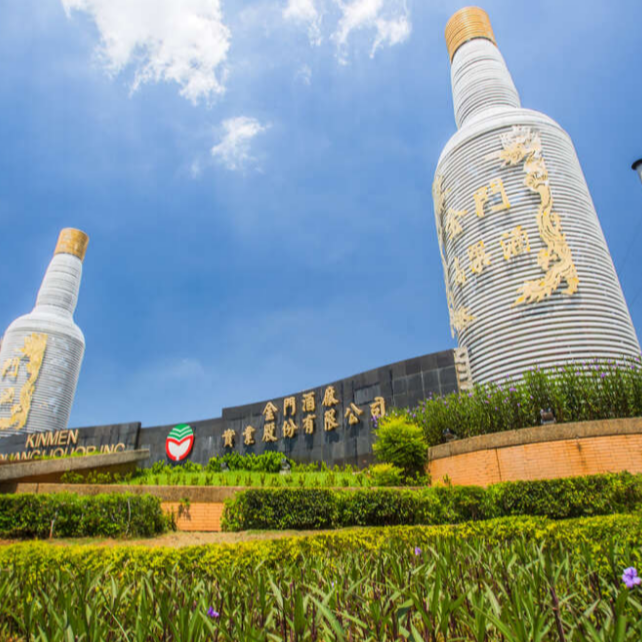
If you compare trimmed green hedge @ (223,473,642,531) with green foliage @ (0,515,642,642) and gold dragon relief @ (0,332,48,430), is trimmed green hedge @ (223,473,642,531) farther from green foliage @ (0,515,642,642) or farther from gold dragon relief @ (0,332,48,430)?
gold dragon relief @ (0,332,48,430)

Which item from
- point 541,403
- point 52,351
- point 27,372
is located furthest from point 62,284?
point 541,403

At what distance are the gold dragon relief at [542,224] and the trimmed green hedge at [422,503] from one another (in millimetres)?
7151

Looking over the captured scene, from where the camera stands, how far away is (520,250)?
44.3 ft

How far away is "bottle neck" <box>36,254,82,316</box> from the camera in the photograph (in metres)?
30.3

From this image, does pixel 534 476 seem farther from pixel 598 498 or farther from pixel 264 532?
pixel 264 532

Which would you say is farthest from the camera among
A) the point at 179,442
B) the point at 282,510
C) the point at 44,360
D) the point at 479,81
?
the point at 44,360

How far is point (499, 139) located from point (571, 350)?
7688mm

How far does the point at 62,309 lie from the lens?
30156mm

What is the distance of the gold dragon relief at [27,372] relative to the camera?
25844mm

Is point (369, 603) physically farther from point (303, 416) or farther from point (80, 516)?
point (303, 416)

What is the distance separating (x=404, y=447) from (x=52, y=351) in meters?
25.2

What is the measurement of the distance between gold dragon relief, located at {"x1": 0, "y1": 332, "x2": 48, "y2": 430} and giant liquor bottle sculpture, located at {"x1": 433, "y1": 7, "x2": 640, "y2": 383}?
2408 cm

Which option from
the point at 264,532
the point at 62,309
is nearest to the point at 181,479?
the point at 264,532

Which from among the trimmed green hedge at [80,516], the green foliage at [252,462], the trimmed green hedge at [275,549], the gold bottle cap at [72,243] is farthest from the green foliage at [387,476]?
the gold bottle cap at [72,243]
